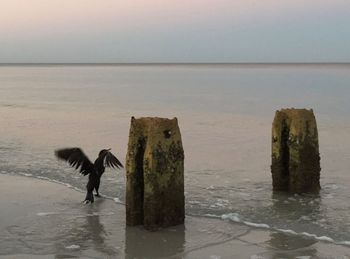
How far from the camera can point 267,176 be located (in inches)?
562

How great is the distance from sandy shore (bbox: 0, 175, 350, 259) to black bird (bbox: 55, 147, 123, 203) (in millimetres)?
578

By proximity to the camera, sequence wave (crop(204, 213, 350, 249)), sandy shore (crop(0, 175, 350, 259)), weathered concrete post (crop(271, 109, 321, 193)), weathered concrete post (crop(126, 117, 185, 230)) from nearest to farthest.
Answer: sandy shore (crop(0, 175, 350, 259))
wave (crop(204, 213, 350, 249))
weathered concrete post (crop(126, 117, 185, 230))
weathered concrete post (crop(271, 109, 321, 193))

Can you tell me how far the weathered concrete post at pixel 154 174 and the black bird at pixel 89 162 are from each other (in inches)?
55.9

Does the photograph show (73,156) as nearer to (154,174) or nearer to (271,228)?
(154,174)

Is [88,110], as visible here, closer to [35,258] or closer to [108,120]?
[108,120]

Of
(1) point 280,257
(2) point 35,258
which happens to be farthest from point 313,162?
(2) point 35,258

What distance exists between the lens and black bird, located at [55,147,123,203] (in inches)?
417

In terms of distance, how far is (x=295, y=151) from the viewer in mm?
11523

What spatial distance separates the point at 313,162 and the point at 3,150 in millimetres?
11128

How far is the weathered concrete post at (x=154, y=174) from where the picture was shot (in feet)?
29.3

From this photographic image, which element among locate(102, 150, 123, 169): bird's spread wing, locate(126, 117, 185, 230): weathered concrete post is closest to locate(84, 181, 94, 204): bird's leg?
locate(102, 150, 123, 169): bird's spread wing

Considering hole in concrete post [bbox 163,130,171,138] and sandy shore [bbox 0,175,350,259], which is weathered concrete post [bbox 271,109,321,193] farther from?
hole in concrete post [bbox 163,130,171,138]

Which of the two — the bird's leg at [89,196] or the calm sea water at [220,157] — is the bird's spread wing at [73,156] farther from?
the calm sea water at [220,157]

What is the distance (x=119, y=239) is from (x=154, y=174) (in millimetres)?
1140
